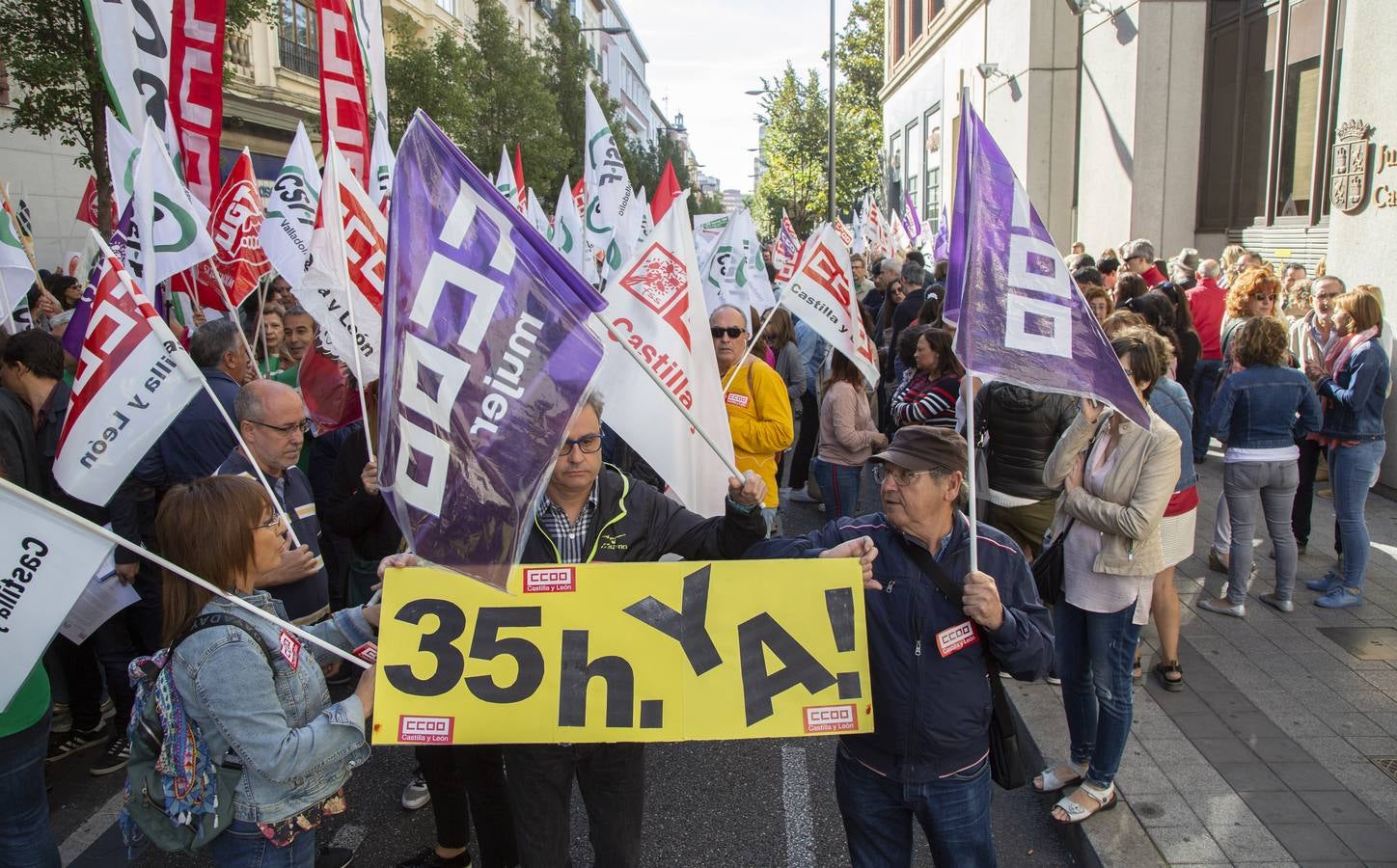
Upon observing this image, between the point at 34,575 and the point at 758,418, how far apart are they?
156 inches

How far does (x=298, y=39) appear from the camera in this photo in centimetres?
2547

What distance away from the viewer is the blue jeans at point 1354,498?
6.12 metres

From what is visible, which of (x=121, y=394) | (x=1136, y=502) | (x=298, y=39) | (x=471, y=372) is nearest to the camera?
(x=471, y=372)

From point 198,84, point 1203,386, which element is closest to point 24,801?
point 198,84

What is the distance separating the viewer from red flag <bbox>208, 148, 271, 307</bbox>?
700cm

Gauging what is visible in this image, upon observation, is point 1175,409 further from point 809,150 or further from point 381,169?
point 809,150

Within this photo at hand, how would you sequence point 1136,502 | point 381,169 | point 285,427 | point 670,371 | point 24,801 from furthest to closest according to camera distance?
point 381,169
point 670,371
point 1136,502
point 285,427
point 24,801

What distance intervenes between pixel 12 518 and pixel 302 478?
5.62 feet

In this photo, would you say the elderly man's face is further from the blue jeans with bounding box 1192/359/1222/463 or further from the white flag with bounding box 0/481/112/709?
the blue jeans with bounding box 1192/359/1222/463

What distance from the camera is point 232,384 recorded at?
5219mm

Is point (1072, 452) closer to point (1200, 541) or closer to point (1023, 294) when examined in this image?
point (1023, 294)

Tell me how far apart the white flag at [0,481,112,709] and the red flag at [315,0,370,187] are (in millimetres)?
4222

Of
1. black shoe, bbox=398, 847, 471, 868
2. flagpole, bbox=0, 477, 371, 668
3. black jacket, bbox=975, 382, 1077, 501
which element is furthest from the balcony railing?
flagpole, bbox=0, 477, 371, 668

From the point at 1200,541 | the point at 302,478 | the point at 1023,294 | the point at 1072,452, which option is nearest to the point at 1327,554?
the point at 1200,541
